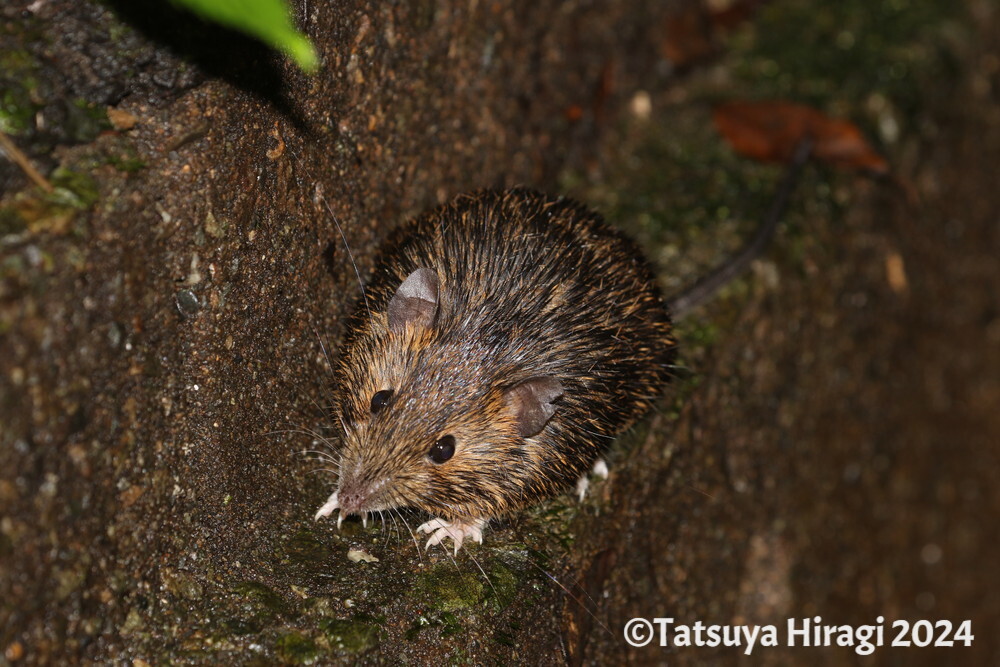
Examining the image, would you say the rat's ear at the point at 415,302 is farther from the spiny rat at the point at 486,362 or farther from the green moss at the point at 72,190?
the green moss at the point at 72,190

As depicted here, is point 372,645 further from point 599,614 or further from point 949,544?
point 949,544

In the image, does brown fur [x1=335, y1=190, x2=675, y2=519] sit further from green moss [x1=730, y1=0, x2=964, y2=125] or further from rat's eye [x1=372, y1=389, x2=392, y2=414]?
green moss [x1=730, y1=0, x2=964, y2=125]

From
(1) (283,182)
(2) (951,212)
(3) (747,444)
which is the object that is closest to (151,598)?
(1) (283,182)

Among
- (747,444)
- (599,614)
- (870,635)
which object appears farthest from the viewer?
(870,635)

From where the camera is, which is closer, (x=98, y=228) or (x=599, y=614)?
(x=98, y=228)

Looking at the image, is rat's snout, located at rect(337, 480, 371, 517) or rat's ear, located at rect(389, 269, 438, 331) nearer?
rat's snout, located at rect(337, 480, 371, 517)

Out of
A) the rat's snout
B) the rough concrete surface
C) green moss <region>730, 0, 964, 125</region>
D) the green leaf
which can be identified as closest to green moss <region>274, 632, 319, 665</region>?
the rough concrete surface

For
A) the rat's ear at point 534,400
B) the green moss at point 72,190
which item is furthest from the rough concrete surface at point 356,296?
the rat's ear at point 534,400
